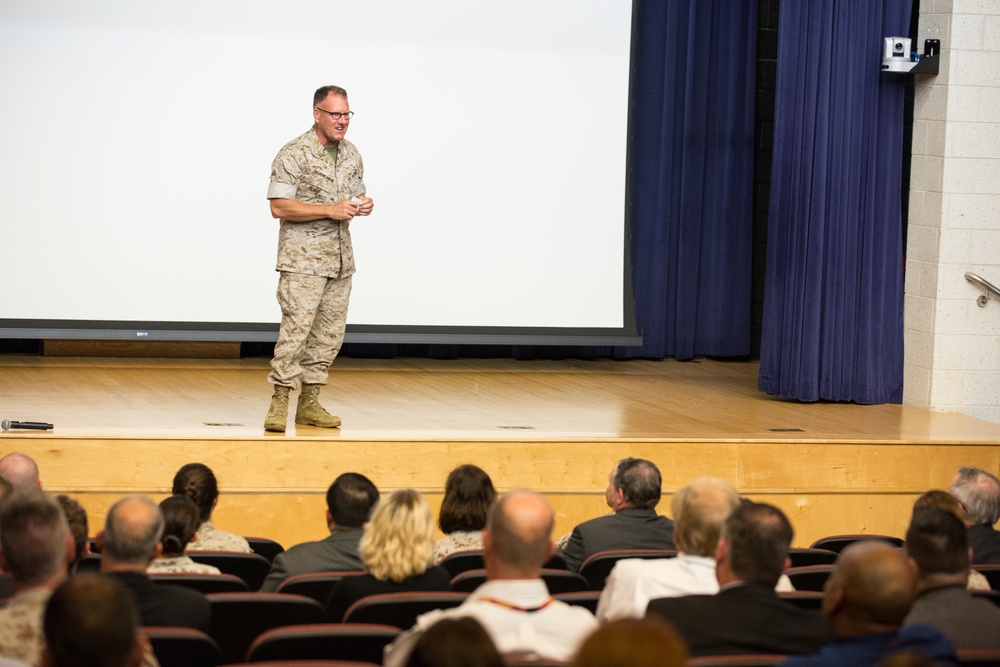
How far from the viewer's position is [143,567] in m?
2.95

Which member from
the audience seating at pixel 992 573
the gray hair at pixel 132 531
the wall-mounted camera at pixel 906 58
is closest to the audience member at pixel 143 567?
the gray hair at pixel 132 531

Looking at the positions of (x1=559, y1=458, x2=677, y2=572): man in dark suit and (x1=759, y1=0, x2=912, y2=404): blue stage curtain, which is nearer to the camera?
(x1=559, y1=458, x2=677, y2=572): man in dark suit

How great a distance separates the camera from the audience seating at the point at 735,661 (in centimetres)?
254

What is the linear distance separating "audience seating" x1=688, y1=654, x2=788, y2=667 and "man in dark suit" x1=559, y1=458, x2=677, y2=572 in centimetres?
157

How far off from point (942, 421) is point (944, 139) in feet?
4.95

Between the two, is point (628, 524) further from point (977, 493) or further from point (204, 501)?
point (204, 501)

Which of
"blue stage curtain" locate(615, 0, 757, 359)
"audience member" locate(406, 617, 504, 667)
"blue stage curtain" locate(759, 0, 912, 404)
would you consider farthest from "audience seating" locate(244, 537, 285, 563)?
"blue stage curtain" locate(615, 0, 757, 359)

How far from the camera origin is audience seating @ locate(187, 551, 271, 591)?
3729mm

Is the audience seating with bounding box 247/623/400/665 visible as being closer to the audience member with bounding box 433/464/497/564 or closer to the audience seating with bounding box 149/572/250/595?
the audience seating with bounding box 149/572/250/595

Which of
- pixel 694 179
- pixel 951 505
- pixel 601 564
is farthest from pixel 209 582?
pixel 694 179

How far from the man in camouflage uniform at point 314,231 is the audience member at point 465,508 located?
69.7 inches

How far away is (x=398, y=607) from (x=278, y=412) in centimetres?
273

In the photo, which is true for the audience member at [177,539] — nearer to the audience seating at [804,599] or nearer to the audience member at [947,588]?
the audience seating at [804,599]

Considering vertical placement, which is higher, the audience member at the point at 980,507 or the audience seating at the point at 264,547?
the audience member at the point at 980,507
